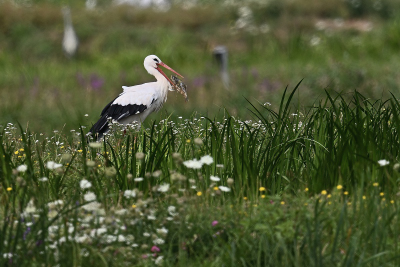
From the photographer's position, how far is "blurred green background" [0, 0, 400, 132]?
11812 mm

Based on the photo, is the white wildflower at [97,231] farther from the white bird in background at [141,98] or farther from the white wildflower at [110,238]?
the white bird in background at [141,98]

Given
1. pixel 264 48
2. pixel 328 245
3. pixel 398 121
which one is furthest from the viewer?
pixel 264 48

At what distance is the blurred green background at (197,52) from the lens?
11.8m

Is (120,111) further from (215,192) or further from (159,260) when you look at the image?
(159,260)

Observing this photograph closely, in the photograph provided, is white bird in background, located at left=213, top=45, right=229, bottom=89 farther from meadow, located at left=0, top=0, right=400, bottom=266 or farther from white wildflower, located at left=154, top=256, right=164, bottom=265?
white wildflower, located at left=154, top=256, right=164, bottom=265

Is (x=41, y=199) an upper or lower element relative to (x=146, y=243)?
upper

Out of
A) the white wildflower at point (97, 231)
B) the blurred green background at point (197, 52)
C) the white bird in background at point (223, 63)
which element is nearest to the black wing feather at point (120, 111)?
the blurred green background at point (197, 52)

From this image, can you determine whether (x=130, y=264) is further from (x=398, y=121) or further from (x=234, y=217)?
(x=398, y=121)

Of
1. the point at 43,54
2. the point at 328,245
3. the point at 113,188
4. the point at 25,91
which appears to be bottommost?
the point at 328,245

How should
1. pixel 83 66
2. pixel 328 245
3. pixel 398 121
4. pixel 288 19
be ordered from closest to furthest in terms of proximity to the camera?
pixel 328 245
pixel 398 121
pixel 83 66
pixel 288 19

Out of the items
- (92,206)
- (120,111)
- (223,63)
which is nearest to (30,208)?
(92,206)

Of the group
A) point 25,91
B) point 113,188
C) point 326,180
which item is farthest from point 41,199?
point 25,91

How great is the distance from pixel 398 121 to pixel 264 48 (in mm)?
13223

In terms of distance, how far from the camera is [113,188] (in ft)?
13.0
